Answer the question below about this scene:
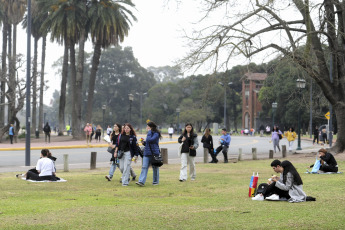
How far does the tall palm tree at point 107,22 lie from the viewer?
44.6m

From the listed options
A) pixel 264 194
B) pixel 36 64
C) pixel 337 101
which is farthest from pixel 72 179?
pixel 36 64

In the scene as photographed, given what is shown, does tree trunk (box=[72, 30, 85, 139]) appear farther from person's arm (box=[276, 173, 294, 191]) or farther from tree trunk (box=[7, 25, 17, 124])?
person's arm (box=[276, 173, 294, 191])

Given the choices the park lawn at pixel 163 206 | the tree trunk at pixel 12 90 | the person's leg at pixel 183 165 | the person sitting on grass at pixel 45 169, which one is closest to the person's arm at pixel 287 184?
the park lawn at pixel 163 206

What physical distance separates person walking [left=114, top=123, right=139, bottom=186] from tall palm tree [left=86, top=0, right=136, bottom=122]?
31.9m

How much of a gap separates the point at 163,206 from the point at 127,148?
4030mm

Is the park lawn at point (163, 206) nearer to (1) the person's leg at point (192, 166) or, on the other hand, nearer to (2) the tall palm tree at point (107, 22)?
(1) the person's leg at point (192, 166)

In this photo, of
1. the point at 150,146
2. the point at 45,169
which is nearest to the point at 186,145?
the point at 150,146

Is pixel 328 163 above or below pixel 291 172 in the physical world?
below

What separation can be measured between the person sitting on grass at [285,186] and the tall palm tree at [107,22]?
1401 inches

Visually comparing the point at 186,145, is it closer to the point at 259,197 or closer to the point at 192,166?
the point at 192,166

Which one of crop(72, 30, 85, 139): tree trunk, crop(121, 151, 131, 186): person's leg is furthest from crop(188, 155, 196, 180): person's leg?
crop(72, 30, 85, 139): tree trunk

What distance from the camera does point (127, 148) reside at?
13633 millimetres

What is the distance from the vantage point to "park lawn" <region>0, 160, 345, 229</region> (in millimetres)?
7938

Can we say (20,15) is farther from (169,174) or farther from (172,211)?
(172,211)
